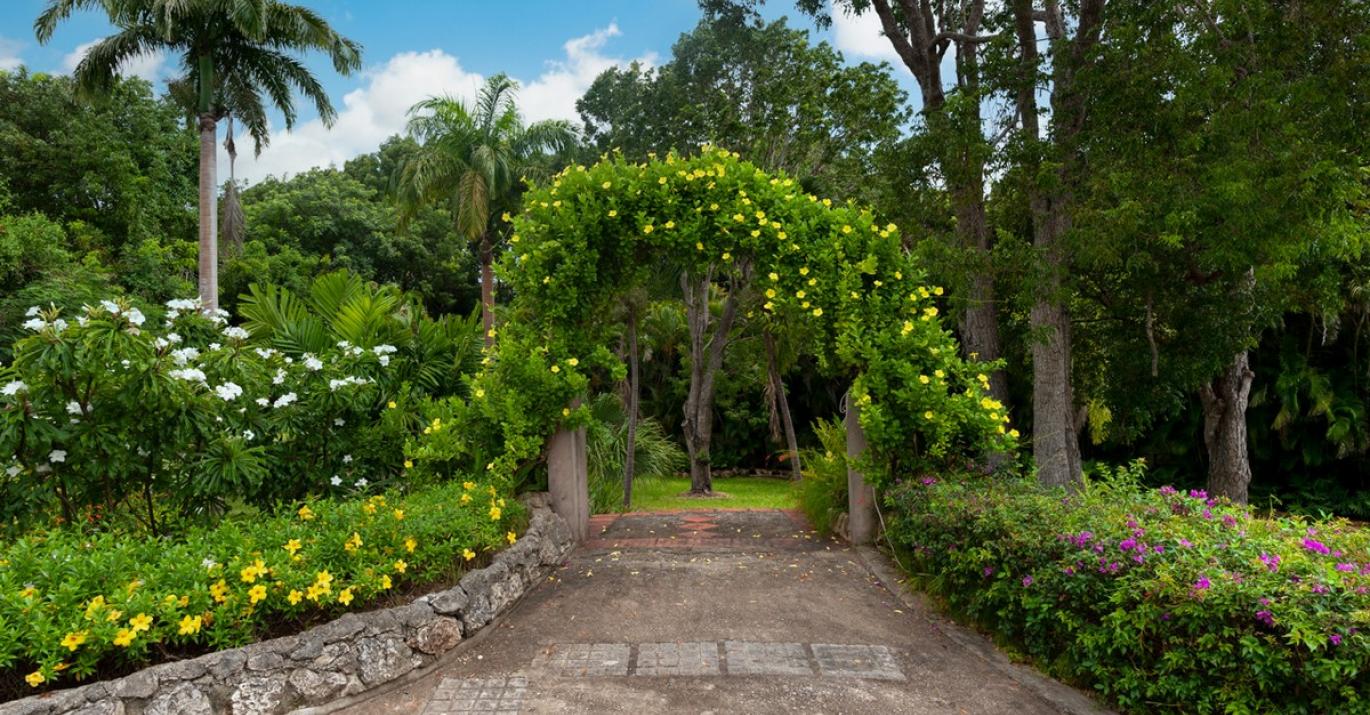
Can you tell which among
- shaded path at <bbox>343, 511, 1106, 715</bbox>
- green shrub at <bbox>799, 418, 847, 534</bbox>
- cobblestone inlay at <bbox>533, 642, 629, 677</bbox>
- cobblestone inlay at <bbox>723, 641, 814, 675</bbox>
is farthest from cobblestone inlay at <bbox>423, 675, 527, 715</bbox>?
green shrub at <bbox>799, 418, 847, 534</bbox>

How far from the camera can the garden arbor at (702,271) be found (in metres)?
6.00

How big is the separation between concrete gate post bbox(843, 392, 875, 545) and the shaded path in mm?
393

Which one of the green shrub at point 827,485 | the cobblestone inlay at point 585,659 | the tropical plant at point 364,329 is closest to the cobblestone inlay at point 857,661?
the cobblestone inlay at point 585,659

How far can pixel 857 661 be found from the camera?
4.16 meters

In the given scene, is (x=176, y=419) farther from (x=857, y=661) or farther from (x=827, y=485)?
(x=827, y=485)

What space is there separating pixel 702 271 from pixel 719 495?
27.6 feet

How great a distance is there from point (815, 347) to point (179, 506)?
15.6ft

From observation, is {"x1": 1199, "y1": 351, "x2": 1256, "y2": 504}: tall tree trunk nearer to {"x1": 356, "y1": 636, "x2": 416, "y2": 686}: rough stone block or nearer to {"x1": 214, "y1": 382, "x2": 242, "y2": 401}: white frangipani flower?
{"x1": 356, "y1": 636, "x2": 416, "y2": 686}: rough stone block

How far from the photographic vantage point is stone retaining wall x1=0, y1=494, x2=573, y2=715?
314 cm

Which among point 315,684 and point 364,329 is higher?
point 364,329

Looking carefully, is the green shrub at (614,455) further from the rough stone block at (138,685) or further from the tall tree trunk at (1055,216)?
the rough stone block at (138,685)

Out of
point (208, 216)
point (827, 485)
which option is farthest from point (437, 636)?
point (208, 216)

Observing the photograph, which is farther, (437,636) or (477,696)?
→ (437,636)

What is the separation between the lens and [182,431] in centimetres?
464
